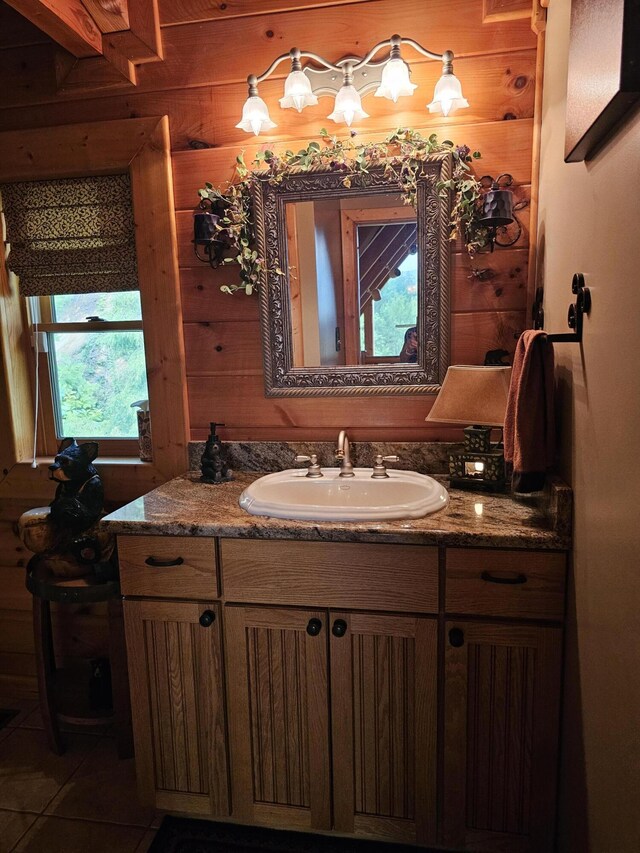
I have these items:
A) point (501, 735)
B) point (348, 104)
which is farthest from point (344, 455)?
point (348, 104)

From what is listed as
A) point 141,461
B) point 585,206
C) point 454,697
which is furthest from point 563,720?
point 141,461

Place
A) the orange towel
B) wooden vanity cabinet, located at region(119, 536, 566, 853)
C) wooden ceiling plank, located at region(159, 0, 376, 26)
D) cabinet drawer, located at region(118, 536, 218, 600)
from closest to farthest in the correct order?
the orange towel
wooden vanity cabinet, located at region(119, 536, 566, 853)
cabinet drawer, located at region(118, 536, 218, 600)
wooden ceiling plank, located at region(159, 0, 376, 26)

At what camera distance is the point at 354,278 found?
5.69 ft

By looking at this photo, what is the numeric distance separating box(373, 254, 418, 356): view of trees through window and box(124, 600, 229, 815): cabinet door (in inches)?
36.3

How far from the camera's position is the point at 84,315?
210 centimetres

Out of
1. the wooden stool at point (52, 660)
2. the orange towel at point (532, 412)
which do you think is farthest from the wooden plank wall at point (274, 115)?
the wooden stool at point (52, 660)

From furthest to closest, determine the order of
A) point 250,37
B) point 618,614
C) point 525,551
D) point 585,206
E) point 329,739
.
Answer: point 250,37
point 329,739
point 525,551
point 585,206
point 618,614

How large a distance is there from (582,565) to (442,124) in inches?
50.4

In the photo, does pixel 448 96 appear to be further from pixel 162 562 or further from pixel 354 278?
pixel 162 562

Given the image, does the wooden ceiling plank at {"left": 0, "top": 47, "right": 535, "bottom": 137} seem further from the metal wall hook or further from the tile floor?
the tile floor

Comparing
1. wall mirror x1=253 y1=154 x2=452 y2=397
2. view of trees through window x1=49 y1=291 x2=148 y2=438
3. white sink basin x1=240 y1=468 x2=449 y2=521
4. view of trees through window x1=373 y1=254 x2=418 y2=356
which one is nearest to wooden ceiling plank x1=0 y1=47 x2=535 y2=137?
wall mirror x1=253 y1=154 x2=452 y2=397

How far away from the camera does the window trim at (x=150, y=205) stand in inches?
73.0

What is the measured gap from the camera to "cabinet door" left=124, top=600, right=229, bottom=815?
1.51 m

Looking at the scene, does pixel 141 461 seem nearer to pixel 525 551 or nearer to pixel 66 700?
pixel 66 700
